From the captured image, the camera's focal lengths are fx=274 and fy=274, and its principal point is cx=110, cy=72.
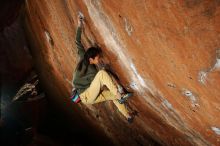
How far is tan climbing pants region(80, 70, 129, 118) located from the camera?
519 cm

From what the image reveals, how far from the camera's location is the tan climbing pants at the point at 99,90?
5188 mm

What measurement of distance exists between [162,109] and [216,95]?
5.27 feet

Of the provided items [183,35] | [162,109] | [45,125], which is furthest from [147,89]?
[45,125]

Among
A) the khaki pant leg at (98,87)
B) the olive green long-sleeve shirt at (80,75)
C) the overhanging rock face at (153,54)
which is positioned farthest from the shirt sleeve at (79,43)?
the khaki pant leg at (98,87)

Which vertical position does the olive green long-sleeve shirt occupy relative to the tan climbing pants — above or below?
above

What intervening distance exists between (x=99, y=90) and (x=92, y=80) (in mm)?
263

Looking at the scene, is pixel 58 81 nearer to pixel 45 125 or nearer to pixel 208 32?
pixel 45 125

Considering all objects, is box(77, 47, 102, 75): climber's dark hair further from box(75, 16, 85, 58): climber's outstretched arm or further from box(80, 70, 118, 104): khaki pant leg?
box(80, 70, 118, 104): khaki pant leg

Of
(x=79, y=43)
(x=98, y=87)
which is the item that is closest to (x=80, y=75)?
(x=98, y=87)

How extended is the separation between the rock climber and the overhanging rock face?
0.82ft

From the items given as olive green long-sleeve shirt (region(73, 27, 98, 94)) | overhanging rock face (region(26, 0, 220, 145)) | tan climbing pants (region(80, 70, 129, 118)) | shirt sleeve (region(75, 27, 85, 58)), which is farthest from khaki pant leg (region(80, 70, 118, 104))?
shirt sleeve (region(75, 27, 85, 58))

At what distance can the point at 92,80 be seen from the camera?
562 centimetres

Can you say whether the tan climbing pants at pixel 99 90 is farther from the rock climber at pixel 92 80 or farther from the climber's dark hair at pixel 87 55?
the climber's dark hair at pixel 87 55

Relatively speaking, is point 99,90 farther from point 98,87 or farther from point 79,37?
point 79,37
